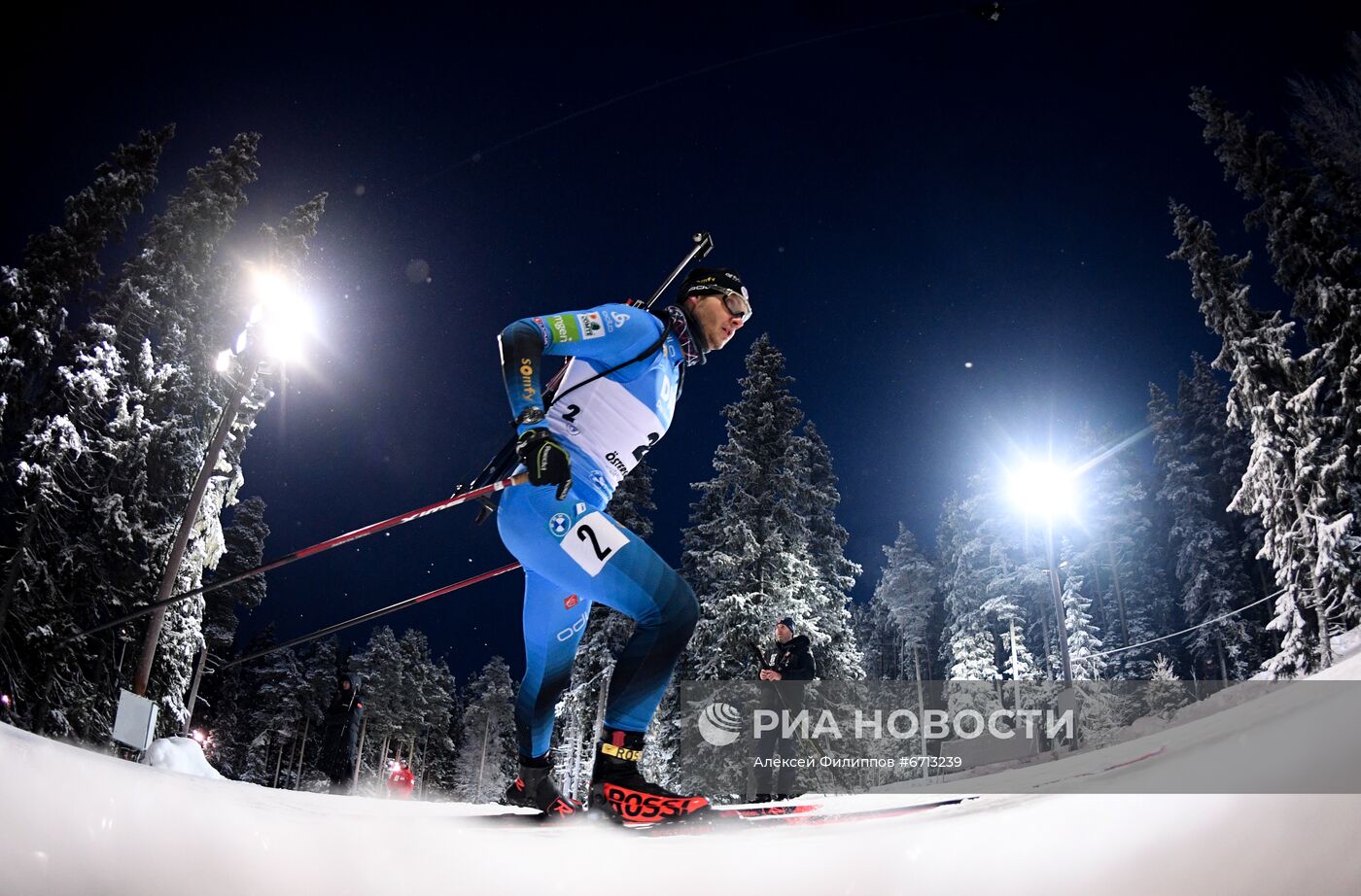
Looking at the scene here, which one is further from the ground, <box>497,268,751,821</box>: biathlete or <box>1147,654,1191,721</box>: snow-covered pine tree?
<box>1147,654,1191,721</box>: snow-covered pine tree

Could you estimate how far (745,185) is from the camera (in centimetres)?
12744

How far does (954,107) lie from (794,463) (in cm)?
12134

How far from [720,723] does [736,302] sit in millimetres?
16555

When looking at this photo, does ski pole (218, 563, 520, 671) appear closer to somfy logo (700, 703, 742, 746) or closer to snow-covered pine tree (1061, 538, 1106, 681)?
somfy logo (700, 703, 742, 746)

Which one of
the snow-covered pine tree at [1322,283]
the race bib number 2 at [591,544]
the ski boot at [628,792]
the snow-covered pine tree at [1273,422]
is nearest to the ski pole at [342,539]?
the race bib number 2 at [591,544]

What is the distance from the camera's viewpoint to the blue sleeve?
3174 mm

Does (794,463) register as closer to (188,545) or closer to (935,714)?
(188,545)

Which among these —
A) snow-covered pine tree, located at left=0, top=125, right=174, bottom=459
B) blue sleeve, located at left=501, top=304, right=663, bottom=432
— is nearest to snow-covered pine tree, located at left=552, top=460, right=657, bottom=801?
snow-covered pine tree, located at left=0, top=125, right=174, bottom=459

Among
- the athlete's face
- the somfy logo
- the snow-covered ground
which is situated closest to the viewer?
the snow-covered ground

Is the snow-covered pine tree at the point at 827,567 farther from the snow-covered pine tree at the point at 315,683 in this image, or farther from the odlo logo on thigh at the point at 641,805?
the snow-covered pine tree at the point at 315,683

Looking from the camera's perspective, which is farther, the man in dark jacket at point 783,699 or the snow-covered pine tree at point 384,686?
the snow-covered pine tree at point 384,686

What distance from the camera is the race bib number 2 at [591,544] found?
2977 mm

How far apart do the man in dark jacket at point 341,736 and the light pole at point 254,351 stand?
2.73 metres

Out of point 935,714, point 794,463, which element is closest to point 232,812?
point 794,463
